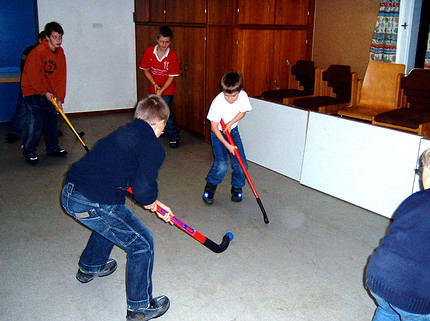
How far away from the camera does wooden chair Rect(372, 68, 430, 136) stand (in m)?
3.62

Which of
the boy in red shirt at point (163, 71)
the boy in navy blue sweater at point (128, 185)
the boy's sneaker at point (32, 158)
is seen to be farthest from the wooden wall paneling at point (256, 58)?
the boy in navy blue sweater at point (128, 185)

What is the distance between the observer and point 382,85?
448 cm

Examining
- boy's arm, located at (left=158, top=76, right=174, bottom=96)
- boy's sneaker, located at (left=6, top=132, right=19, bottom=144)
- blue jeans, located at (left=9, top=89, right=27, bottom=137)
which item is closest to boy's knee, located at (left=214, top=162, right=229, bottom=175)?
boy's arm, located at (left=158, top=76, right=174, bottom=96)

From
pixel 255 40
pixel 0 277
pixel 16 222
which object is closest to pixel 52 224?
pixel 16 222

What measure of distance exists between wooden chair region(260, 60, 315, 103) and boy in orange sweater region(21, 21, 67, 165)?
7.44ft

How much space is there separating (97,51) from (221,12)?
265 cm

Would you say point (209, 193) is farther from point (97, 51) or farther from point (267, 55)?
point (97, 51)

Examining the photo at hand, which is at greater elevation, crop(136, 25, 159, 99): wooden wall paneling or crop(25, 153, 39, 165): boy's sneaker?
crop(136, 25, 159, 99): wooden wall paneling

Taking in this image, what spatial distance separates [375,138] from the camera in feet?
11.9

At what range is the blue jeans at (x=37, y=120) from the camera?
4750 millimetres

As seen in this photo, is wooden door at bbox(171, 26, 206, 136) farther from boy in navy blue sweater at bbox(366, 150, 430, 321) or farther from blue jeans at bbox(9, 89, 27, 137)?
boy in navy blue sweater at bbox(366, 150, 430, 321)

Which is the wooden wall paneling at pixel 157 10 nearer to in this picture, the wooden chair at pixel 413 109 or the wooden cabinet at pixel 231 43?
the wooden cabinet at pixel 231 43

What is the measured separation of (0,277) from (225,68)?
3363 mm

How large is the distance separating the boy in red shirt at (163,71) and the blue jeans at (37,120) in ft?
3.97
